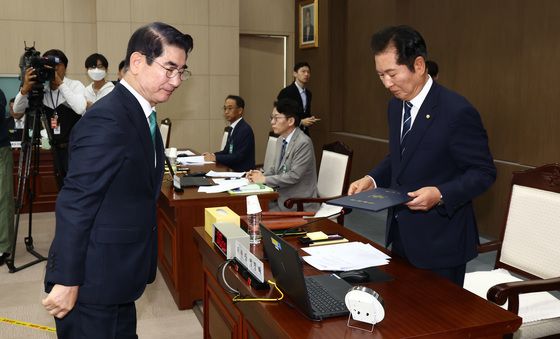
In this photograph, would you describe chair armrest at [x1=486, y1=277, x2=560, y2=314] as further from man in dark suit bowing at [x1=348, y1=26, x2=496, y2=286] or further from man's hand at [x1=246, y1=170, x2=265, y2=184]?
man's hand at [x1=246, y1=170, x2=265, y2=184]

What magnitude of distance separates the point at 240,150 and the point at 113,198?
3.28 meters

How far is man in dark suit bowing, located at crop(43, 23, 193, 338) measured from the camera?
1.54 m

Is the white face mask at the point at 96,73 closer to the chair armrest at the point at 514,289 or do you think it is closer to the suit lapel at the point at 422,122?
the suit lapel at the point at 422,122

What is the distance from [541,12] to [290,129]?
2.37 metres

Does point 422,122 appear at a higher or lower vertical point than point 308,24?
lower

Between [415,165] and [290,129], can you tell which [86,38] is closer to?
[290,129]

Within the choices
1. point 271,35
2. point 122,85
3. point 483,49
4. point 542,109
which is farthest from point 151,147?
point 271,35

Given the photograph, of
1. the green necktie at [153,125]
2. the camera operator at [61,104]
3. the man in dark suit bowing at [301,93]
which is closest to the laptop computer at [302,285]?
the green necktie at [153,125]

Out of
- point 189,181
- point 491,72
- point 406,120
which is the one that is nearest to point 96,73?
point 189,181

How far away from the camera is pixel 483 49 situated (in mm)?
5176

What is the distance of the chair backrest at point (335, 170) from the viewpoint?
12.5ft

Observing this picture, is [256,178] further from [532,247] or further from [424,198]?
[424,198]

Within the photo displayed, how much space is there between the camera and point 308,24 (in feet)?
26.1

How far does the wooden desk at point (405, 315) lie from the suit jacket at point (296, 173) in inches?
74.7
